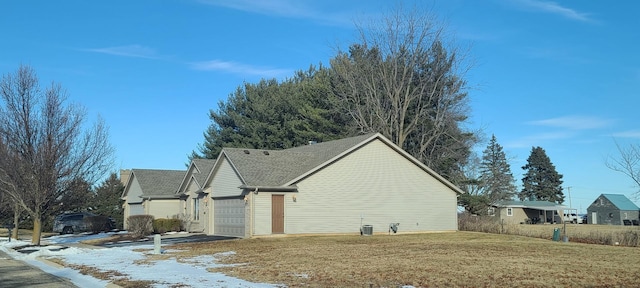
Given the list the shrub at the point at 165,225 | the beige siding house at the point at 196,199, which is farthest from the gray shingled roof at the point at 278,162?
the shrub at the point at 165,225

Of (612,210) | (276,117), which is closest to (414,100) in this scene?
(276,117)

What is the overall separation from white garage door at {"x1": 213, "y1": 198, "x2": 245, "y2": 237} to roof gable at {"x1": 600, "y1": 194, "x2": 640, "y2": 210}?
6052 centimetres

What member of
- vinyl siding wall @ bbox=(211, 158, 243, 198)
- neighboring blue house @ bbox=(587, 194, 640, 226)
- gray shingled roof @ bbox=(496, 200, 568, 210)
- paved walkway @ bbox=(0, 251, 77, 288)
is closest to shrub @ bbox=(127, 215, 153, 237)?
vinyl siding wall @ bbox=(211, 158, 243, 198)

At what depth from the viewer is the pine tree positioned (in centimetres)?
7350

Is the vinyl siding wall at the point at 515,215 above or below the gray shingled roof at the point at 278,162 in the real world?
below

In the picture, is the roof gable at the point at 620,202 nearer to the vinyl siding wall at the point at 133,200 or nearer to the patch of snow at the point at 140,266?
the vinyl siding wall at the point at 133,200

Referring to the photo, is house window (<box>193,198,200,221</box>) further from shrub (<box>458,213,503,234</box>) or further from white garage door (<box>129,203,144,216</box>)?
shrub (<box>458,213,503,234</box>)

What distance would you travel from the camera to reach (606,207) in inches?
3056

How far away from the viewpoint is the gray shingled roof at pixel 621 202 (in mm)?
76387

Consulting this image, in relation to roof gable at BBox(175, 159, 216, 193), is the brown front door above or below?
below

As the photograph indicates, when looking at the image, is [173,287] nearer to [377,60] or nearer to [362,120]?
[362,120]

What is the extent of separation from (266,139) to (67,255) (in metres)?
32.4

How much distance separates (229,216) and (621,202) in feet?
210

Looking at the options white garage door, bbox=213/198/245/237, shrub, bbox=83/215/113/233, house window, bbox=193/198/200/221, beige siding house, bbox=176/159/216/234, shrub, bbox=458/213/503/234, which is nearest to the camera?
white garage door, bbox=213/198/245/237
